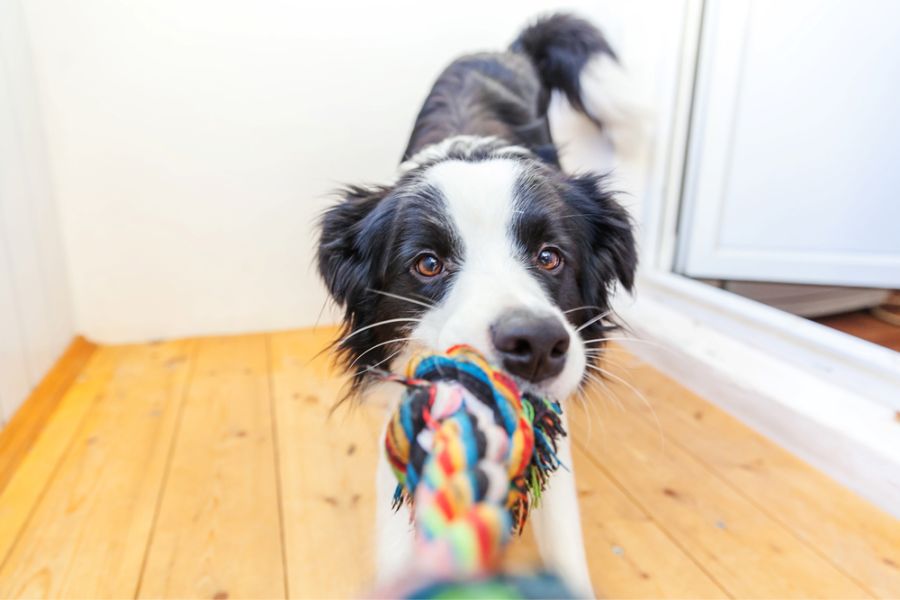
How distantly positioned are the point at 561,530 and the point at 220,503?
29.2 inches

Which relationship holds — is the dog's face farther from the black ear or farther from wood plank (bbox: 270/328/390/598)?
wood plank (bbox: 270/328/390/598)

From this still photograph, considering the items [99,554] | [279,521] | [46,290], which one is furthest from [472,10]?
[99,554]

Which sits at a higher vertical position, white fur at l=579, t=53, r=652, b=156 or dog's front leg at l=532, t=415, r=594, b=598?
white fur at l=579, t=53, r=652, b=156

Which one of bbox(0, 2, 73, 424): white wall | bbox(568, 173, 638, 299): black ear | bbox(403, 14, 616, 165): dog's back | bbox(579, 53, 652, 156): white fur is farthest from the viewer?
bbox(579, 53, 652, 156): white fur

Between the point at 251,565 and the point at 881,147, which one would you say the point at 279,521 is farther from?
the point at 881,147

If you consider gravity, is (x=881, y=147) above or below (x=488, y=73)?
below

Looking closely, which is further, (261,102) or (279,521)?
(261,102)

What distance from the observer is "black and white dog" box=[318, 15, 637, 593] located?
2.89 feet

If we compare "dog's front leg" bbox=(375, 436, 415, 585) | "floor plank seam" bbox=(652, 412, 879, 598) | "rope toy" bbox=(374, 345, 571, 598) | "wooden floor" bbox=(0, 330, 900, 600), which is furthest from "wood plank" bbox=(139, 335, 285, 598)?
"floor plank seam" bbox=(652, 412, 879, 598)

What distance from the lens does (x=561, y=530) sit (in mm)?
1052

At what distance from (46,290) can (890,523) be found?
90.8 inches

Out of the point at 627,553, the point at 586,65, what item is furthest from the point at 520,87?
the point at 627,553

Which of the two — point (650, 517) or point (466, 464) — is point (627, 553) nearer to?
point (650, 517)

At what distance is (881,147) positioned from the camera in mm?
1678
